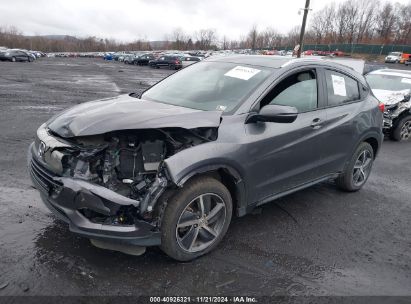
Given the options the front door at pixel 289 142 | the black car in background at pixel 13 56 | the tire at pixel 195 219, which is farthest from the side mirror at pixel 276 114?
the black car in background at pixel 13 56

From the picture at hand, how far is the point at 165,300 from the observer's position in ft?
9.02

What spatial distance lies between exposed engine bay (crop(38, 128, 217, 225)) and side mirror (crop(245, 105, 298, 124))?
19.5 inches

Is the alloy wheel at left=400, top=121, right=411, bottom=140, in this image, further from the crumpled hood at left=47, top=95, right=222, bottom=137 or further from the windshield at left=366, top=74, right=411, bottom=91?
the crumpled hood at left=47, top=95, right=222, bottom=137

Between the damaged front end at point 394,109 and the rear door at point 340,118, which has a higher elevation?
the rear door at point 340,118

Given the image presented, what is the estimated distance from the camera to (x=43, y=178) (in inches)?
122

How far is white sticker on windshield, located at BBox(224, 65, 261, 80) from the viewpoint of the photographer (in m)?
3.86

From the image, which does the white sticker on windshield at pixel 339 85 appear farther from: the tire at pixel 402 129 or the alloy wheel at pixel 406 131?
the alloy wheel at pixel 406 131

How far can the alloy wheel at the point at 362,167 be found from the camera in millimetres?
5102

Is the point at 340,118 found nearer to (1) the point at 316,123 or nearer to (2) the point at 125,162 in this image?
(1) the point at 316,123

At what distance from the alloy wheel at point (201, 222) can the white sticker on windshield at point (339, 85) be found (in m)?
2.27

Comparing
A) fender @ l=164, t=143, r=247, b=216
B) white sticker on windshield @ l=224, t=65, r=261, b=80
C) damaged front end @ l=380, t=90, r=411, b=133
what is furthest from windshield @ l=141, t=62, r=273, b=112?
damaged front end @ l=380, t=90, r=411, b=133

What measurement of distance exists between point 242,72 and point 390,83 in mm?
7605

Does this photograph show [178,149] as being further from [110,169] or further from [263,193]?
[263,193]

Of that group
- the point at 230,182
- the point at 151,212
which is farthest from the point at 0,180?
the point at 230,182
